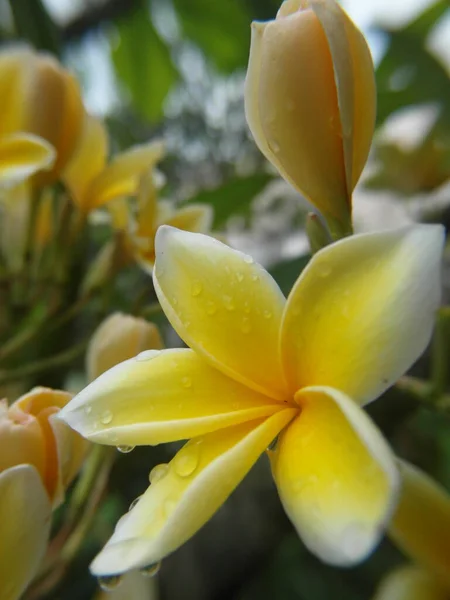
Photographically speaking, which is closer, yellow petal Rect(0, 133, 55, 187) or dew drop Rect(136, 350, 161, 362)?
dew drop Rect(136, 350, 161, 362)

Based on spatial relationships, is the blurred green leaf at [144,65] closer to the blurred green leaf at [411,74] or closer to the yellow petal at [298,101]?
the blurred green leaf at [411,74]

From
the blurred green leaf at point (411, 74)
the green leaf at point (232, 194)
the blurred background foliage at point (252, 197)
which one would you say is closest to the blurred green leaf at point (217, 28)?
Result: the blurred background foliage at point (252, 197)

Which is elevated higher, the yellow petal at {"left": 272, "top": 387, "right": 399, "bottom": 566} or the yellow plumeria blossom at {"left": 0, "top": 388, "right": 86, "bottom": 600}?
the yellow petal at {"left": 272, "top": 387, "right": 399, "bottom": 566}

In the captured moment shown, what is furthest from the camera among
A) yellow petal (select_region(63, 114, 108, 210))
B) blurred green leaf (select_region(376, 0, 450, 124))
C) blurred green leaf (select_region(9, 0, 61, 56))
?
blurred green leaf (select_region(376, 0, 450, 124))

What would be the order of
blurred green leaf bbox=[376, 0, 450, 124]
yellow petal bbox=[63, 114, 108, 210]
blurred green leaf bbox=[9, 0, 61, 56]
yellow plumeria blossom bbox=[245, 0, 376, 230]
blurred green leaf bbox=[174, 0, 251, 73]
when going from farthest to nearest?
1. blurred green leaf bbox=[174, 0, 251, 73]
2. blurred green leaf bbox=[376, 0, 450, 124]
3. blurred green leaf bbox=[9, 0, 61, 56]
4. yellow petal bbox=[63, 114, 108, 210]
5. yellow plumeria blossom bbox=[245, 0, 376, 230]

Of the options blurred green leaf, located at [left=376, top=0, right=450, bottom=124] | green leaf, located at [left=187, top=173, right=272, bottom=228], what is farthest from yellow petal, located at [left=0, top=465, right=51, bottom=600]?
blurred green leaf, located at [left=376, top=0, right=450, bottom=124]

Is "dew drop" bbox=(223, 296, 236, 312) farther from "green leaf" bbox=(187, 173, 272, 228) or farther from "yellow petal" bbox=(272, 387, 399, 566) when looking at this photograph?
"green leaf" bbox=(187, 173, 272, 228)

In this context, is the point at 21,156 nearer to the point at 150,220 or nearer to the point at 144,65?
the point at 150,220
